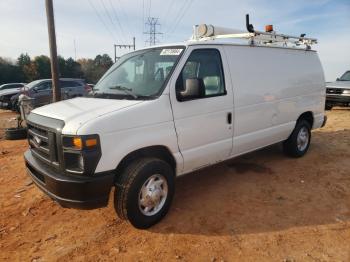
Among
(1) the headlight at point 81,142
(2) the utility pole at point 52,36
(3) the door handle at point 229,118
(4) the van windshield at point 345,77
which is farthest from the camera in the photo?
(4) the van windshield at point 345,77

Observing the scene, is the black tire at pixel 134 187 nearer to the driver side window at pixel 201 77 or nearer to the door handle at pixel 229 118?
the driver side window at pixel 201 77

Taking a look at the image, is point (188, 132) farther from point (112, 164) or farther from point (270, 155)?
point (270, 155)

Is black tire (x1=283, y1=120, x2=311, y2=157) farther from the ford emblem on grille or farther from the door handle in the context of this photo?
the ford emblem on grille

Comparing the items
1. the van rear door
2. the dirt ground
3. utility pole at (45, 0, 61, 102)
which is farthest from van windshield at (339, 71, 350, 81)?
utility pole at (45, 0, 61, 102)

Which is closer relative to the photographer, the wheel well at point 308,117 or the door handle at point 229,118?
the door handle at point 229,118

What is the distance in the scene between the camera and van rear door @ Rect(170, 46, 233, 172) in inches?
146

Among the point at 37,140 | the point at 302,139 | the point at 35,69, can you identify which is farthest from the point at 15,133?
the point at 35,69

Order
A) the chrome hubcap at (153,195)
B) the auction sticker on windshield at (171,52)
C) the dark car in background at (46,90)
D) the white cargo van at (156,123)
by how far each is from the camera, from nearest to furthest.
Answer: the white cargo van at (156,123), the chrome hubcap at (153,195), the auction sticker on windshield at (171,52), the dark car in background at (46,90)

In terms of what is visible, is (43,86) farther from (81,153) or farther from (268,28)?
(81,153)

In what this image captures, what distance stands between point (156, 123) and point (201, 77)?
105cm

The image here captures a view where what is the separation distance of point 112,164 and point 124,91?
1.09 metres

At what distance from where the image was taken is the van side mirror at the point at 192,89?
3.51 m

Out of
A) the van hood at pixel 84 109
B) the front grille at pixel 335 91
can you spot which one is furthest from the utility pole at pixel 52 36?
the front grille at pixel 335 91

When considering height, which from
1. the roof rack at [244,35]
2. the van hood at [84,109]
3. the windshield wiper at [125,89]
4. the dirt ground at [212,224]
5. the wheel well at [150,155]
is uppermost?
the roof rack at [244,35]
